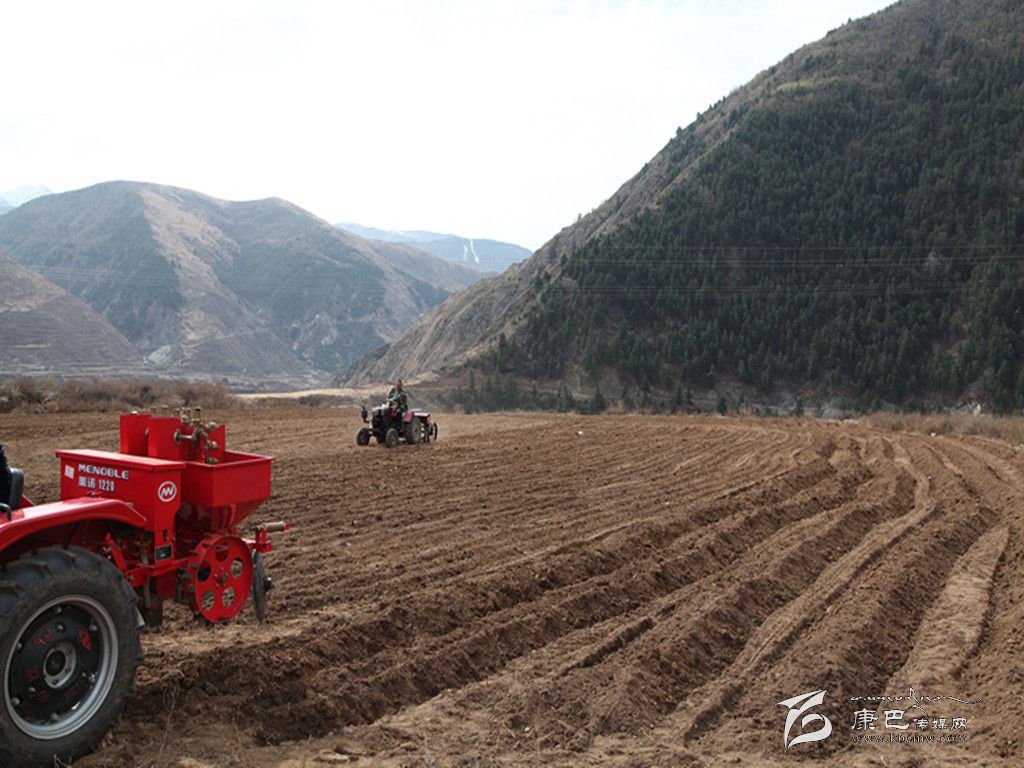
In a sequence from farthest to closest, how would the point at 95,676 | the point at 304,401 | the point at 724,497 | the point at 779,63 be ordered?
the point at 779,63
the point at 304,401
the point at 724,497
the point at 95,676

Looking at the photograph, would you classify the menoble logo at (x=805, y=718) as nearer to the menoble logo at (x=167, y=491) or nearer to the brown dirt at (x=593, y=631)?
the brown dirt at (x=593, y=631)

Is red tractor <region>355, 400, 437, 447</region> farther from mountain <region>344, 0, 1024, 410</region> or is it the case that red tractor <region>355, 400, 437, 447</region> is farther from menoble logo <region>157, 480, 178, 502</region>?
mountain <region>344, 0, 1024, 410</region>

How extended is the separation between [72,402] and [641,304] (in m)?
44.8

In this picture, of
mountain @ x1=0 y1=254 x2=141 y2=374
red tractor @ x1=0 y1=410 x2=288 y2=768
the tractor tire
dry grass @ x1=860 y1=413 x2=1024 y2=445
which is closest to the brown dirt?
the tractor tire

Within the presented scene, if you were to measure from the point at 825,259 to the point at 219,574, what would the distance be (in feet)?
211

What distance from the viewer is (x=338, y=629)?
6.02m

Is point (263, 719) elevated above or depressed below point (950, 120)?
below

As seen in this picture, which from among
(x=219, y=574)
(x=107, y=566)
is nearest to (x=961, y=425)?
(x=219, y=574)

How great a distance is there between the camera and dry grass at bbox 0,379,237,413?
26.4 metres

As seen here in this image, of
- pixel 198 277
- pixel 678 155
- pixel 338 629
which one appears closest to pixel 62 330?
pixel 198 277

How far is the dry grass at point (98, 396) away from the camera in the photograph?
26375 mm

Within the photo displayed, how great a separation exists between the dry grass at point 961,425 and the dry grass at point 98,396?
2477 cm

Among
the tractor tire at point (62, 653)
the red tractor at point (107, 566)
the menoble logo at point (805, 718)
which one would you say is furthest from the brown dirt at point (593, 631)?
the red tractor at point (107, 566)

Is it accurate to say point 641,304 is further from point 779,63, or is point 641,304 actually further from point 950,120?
point 779,63
